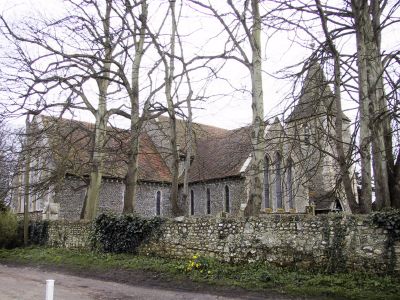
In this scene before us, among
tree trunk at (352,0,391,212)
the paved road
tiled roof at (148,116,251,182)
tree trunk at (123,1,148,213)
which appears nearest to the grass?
the paved road

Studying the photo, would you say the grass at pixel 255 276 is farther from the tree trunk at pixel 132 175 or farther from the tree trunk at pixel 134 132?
the tree trunk at pixel 134 132

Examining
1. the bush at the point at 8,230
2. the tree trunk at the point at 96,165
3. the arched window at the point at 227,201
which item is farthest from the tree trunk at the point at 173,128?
A: the bush at the point at 8,230

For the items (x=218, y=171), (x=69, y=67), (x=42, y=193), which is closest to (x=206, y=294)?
(x=69, y=67)

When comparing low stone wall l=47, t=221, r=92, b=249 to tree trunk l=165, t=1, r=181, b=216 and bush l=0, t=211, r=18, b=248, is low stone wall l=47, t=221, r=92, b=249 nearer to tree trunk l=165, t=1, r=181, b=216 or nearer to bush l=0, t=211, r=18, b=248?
bush l=0, t=211, r=18, b=248

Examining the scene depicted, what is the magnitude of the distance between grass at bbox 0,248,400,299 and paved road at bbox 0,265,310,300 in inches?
33.2

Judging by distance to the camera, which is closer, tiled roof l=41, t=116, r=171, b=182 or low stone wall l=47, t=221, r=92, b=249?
low stone wall l=47, t=221, r=92, b=249

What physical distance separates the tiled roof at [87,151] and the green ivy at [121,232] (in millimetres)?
3123

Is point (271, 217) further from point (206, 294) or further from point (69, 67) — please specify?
point (69, 67)

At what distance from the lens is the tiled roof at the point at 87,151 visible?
809 inches

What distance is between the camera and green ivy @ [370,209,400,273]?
1072 cm

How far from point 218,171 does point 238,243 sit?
16230mm

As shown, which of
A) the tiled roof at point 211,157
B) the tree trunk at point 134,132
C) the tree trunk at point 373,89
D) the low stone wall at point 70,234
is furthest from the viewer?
the tiled roof at point 211,157

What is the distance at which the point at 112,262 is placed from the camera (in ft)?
51.5

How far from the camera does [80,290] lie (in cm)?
1180
